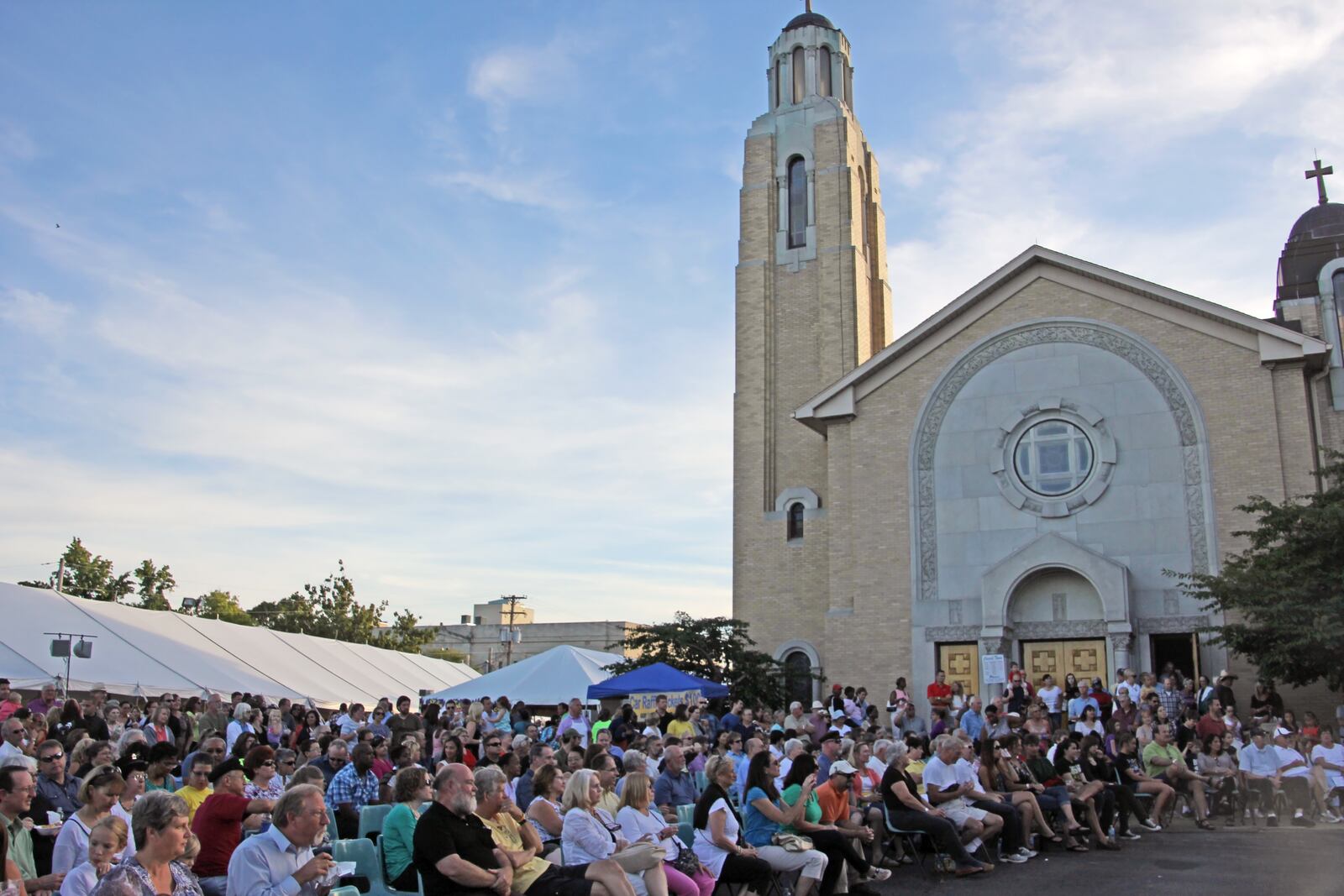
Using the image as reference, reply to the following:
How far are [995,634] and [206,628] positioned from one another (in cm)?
1894

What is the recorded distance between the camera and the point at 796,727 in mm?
18094

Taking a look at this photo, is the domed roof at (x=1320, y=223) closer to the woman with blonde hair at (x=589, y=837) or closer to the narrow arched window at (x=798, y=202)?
the narrow arched window at (x=798, y=202)

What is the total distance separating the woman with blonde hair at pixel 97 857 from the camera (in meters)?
6.32

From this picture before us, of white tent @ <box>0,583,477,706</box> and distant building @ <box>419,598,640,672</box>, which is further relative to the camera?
distant building @ <box>419,598,640,672</box>

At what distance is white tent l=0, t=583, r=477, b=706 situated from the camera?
23.8 metres

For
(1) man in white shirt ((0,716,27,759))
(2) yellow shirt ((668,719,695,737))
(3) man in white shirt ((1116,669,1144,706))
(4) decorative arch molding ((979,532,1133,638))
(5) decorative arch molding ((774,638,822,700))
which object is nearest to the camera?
(1) man in white shirt ((0,716,27,759))

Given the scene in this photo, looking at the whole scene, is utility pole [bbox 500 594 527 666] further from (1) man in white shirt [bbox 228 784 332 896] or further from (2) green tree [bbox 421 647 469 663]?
(1) man in white shirt [bbox 228 784 332 896]

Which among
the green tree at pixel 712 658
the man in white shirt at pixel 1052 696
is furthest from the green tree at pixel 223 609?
the man in white shirt at pixel 1052 696

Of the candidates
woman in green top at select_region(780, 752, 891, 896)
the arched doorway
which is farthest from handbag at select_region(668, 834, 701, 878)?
the arched doorway

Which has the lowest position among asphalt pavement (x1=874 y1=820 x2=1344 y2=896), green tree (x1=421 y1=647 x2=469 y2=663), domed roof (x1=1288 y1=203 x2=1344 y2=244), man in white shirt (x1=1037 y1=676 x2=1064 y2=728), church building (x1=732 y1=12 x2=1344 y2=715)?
asphalt pavement (x1=874 y1=820 x2=1344 y2=896)

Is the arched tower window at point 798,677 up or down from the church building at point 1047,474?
down

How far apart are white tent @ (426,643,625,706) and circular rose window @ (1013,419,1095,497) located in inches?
406

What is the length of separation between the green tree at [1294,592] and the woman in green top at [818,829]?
1156cm

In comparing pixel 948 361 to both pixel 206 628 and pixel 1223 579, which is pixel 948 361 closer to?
pixel 1223 579
